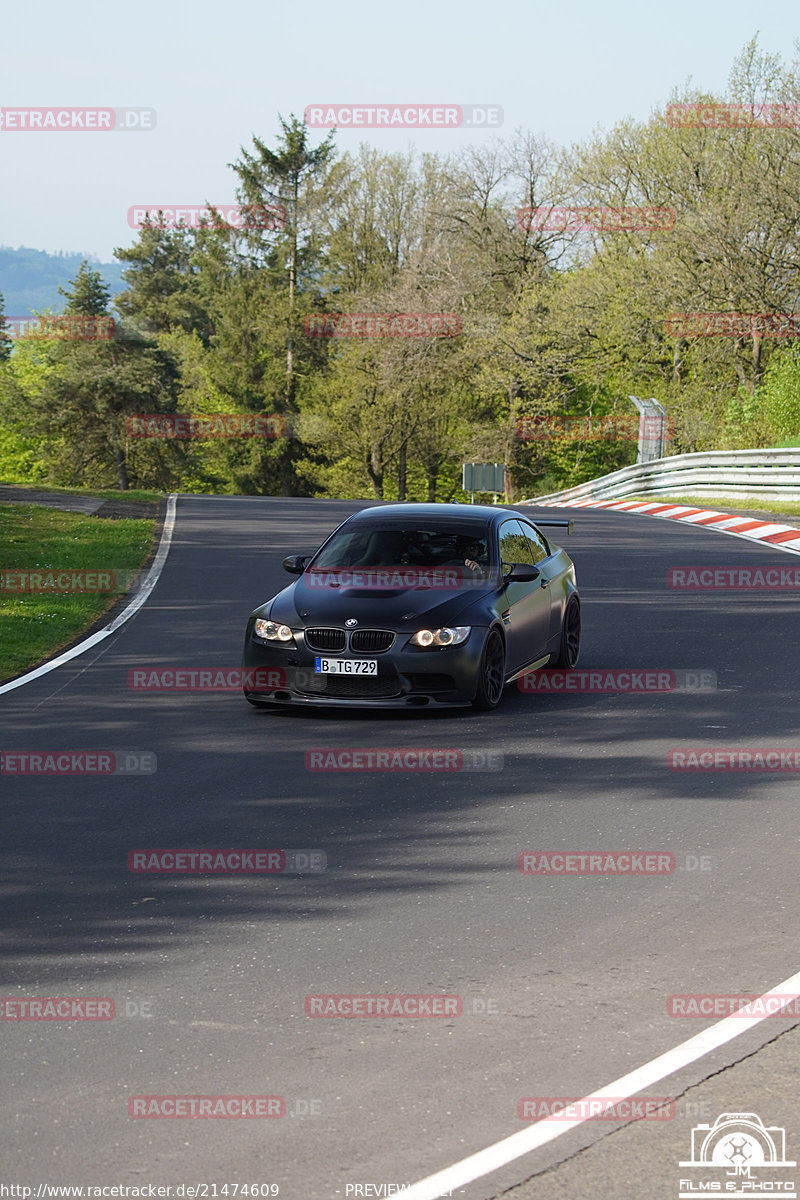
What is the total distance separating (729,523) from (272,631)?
62.6 ft

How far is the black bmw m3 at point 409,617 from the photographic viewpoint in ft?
35.7

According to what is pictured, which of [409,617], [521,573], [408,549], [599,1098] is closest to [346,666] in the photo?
[409,617]

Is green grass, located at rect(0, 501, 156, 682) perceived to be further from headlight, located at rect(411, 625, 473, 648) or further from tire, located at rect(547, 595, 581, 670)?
tire, located at rect(547, 595, 581, 670)

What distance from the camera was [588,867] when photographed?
7.21 m

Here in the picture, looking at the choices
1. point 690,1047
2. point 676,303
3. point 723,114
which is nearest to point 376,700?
point 690,1047

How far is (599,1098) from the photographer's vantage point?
4559mm

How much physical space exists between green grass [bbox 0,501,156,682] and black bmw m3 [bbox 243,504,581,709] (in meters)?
3.19

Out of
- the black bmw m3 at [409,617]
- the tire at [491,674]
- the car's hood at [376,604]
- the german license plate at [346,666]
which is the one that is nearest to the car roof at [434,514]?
the black bmw m3 at [409,617]

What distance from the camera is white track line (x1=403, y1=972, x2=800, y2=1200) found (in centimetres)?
407

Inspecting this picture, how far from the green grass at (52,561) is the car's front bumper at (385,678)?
10.5ft

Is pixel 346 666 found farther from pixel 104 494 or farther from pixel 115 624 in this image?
pixel 104 494

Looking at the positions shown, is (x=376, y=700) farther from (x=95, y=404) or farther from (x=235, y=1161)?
(x=95, y=404)

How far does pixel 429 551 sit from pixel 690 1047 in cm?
741

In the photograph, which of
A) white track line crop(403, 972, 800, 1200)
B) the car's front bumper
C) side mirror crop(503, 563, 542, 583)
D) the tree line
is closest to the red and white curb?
the tree line
